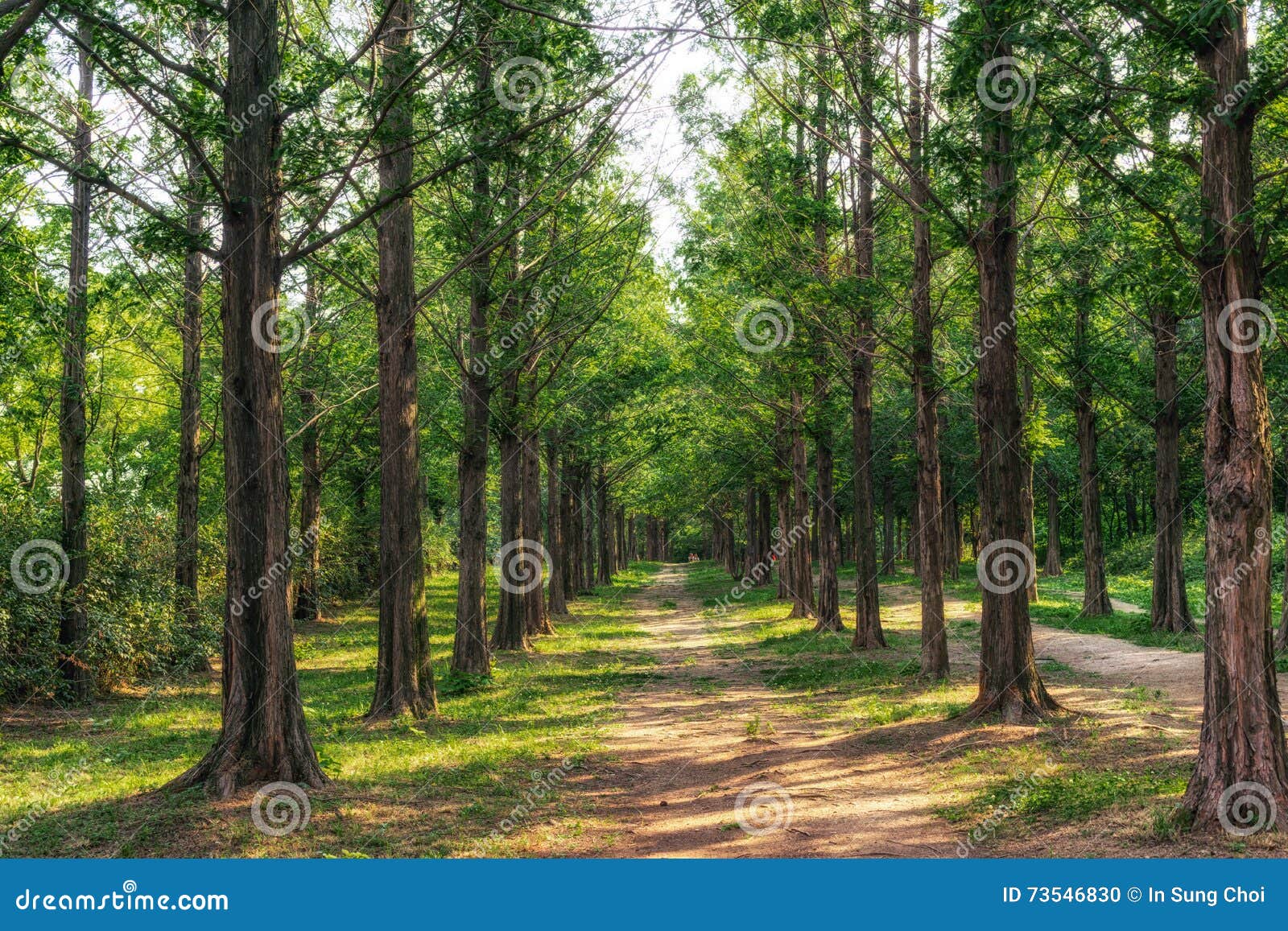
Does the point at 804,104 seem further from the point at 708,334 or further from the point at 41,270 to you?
the point at 41,270

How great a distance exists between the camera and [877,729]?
39.4 ft

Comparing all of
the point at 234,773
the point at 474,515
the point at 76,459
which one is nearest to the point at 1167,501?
the point at 474,515

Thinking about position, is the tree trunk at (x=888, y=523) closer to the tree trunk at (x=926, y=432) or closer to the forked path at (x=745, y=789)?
the tree trunk at (x=926, y=432)

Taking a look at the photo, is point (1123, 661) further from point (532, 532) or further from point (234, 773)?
point (234, 773)

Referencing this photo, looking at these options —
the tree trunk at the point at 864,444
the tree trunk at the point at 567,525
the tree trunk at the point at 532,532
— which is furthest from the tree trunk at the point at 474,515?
the tree trunk at the point at 567,525

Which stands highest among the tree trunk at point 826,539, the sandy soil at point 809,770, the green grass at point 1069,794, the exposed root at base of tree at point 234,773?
the tree trunk at point 826,539

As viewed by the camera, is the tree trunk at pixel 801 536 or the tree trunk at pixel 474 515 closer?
the tree trunk at pixel 474 515

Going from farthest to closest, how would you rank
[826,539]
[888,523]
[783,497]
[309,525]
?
[888,523], [783,497], [309,525], [826,539]

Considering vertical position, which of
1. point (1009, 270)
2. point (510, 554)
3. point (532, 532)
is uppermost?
point (1009, 270)

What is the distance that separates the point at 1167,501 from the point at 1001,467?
37.0ft

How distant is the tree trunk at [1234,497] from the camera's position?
22.6 feet

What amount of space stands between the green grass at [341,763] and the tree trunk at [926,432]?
5.21 meters

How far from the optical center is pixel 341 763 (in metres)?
9.96

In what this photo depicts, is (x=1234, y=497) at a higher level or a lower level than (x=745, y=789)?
higher
